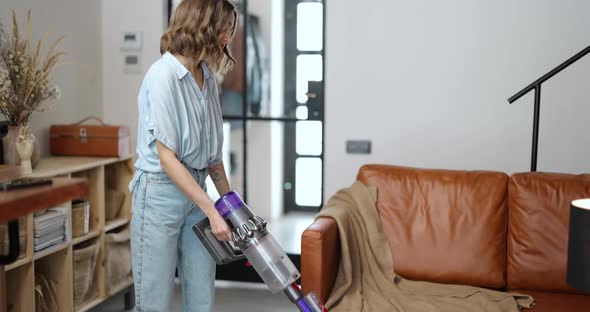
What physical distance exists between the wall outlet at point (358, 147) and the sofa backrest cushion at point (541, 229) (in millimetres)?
1026

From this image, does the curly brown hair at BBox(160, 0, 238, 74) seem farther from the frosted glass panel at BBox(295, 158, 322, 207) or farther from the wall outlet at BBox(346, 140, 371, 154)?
the frosted glass panel at BBox(295, 158, 322, 207)

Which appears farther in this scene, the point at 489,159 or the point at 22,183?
the point at 489,159

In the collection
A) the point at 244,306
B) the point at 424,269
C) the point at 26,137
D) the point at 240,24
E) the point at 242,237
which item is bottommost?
the point at 244,306

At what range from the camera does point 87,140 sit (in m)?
3.46

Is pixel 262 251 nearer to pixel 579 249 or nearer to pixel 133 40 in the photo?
pixel 579 249

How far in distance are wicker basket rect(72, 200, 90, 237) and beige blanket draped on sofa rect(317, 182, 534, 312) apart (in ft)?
3.73

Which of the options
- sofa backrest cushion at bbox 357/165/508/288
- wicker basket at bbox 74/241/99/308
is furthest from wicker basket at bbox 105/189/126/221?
sofa backrest cushion at bbox 357/165/508/288

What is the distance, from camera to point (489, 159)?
3662 mm

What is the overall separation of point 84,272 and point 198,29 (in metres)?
1.69

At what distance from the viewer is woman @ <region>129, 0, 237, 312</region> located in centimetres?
202

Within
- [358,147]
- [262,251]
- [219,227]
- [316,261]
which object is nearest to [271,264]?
[262,251]

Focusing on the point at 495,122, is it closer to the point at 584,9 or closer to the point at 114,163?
the point at 584,9

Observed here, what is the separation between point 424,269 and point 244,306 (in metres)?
1.16

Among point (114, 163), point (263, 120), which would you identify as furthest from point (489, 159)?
point (114, 163)
